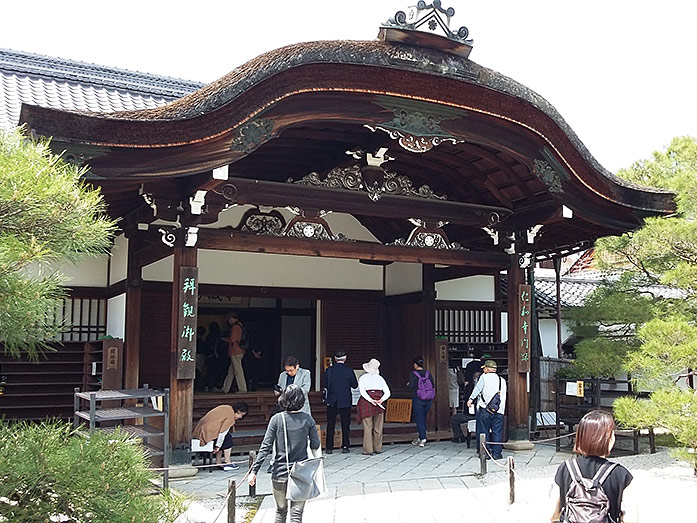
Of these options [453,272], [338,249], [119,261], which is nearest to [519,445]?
[453,272]

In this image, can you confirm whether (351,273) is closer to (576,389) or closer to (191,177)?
(576,389)

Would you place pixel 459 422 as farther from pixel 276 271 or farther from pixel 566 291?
pixel 566 291

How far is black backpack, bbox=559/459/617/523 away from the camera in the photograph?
3998mm

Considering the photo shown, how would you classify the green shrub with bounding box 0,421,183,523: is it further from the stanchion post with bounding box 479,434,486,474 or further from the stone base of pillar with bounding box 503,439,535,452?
the stone base of pillar with bounding box 503,439,535,452

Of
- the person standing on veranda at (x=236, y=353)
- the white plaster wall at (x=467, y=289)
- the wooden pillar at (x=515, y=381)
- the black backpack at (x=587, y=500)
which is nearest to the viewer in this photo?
the black backpack at (x=587, y=500)

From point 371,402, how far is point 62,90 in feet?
23.9

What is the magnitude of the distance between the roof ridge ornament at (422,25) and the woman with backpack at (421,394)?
5499 millimetres

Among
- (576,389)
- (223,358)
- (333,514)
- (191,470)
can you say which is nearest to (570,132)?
(576,389)

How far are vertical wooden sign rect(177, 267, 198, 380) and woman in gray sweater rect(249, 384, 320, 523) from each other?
2.91m

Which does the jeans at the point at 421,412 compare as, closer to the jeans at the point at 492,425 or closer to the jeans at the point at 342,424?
the jeans at the point at 492,425

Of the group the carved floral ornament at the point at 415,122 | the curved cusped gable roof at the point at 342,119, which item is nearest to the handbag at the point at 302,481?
the curved cusped gable roof at the point at 342,119

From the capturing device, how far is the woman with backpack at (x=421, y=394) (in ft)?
39.3

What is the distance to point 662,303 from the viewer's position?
1163cm

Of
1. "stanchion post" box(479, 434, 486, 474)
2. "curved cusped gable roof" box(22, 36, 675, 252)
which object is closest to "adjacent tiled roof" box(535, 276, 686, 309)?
"curved cusped gable roof" box(22, 36, 675, 252)
